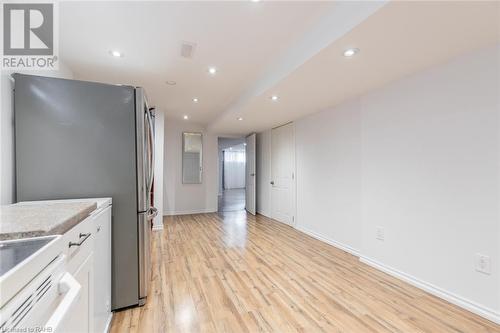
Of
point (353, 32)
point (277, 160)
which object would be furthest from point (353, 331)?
point (277, 160)

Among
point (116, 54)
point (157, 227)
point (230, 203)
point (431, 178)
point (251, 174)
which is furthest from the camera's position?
point (230, 203)

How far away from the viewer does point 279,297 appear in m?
1.98

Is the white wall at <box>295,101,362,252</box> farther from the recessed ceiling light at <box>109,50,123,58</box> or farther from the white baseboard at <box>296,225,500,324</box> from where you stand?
the recessed ceiling light at <box>109,50,123,58</box>

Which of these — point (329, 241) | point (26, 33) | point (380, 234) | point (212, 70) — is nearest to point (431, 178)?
point (380, 234)

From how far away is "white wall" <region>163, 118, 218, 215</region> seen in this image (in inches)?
217

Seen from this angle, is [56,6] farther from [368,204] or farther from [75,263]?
[368,204]

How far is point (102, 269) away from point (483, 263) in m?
2.81

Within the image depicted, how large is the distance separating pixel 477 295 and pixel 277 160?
3675mm

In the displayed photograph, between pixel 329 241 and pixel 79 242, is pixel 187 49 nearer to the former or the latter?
pixel 79 242

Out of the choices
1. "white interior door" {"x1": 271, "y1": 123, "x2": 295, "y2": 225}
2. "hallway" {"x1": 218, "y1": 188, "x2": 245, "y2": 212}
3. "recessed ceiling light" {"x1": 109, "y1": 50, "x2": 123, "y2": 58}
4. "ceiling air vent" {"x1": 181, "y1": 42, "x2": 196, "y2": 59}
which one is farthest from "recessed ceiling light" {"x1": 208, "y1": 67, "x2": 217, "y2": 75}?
"hallway" {"x1": 218, "y1": 188, "x2": 245, "y2": 212}

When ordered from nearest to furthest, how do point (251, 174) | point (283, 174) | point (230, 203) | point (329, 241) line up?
point (329, 241)
point (283, 174)
point (251, 174)
point (230, 203)

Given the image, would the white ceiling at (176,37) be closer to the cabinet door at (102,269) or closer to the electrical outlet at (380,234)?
the cabinet door at (102,269)

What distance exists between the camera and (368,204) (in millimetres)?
2770

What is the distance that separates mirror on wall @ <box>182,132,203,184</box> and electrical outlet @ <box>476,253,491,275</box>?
5.06 m
